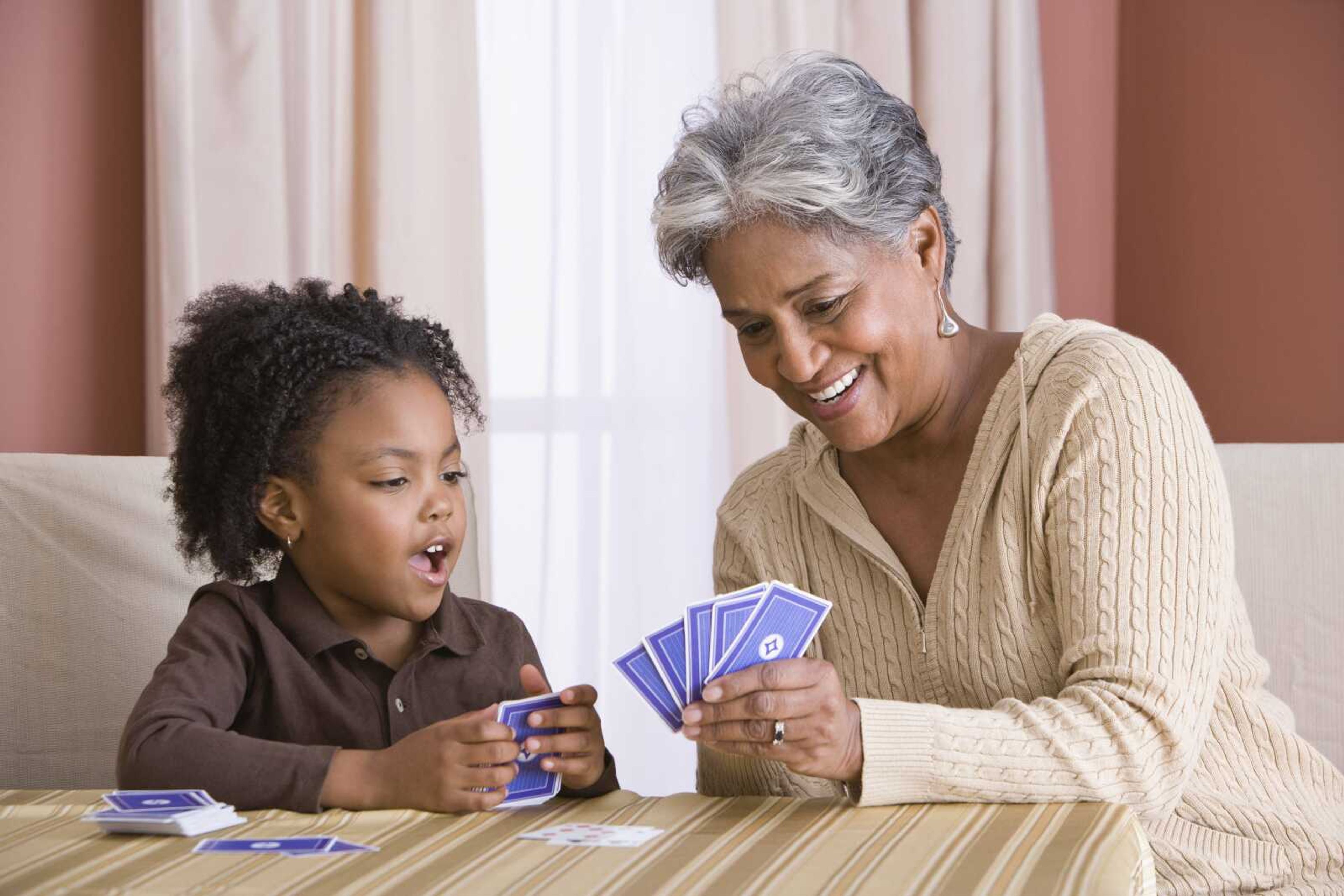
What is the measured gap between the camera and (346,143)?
328cm

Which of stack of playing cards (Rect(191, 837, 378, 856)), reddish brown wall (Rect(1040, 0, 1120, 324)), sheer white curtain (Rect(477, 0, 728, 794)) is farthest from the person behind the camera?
reddish brown wall (Rect(1040, 0, 1120, 324))

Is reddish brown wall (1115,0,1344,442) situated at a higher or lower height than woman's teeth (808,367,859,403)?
higher

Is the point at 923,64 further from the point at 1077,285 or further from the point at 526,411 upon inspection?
the point at 526,411

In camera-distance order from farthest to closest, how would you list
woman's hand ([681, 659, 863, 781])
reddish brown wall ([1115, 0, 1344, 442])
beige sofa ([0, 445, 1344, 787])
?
reddish brown wall ([1115, 0, 1344, 442]), beige sofa ([0, 445, 1344, 787]), woman's hand ([681, 659, 863, 781])

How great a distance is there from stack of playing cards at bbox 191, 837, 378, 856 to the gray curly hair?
921mm

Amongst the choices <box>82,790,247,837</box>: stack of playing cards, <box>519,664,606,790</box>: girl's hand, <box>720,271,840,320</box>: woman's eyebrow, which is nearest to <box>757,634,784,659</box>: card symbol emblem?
<box>519,664,606,790</box>: girl's hand

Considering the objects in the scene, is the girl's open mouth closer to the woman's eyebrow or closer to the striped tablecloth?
the striped tablecloth

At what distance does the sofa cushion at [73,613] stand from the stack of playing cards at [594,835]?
3.91 ft

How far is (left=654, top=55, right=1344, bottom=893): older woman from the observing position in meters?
1.55

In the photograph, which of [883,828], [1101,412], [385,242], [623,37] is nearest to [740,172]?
[1101,412]

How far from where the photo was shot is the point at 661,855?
1364mm

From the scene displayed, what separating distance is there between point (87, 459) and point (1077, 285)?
2527 millimetres

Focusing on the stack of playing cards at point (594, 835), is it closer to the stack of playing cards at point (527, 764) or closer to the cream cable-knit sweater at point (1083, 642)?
the stack of playing cards at point (527, 764)

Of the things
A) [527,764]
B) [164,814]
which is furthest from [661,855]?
[164,814]
